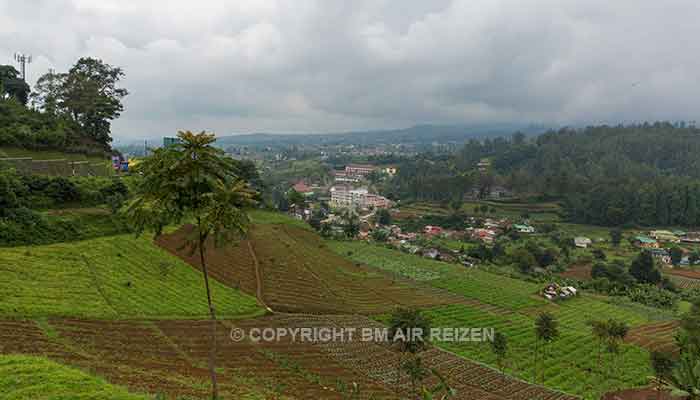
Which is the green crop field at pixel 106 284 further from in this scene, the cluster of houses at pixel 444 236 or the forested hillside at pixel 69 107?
the cluster of houses at pixel 444 236

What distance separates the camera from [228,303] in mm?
32344

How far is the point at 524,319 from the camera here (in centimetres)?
4575

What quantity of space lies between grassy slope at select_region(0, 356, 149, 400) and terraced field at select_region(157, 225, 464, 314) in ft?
68.2

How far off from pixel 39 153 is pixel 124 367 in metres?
38.4

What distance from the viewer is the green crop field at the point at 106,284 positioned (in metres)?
23.3

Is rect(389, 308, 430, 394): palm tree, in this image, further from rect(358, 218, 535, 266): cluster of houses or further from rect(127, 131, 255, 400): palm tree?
rect(358, 218, 535, 266): cluster of houses

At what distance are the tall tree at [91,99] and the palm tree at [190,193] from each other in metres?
49.3

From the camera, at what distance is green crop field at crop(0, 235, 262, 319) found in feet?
76.3

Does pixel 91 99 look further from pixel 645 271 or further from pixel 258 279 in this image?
pixel 645 271

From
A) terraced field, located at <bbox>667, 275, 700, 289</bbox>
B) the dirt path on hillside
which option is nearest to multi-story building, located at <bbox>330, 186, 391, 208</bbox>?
terraced field, located at <bbox>667, 275, 700, 289</bbox>

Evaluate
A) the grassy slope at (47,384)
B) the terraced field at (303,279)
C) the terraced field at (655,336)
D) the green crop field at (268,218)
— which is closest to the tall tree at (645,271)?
the terraced field at (655,336)

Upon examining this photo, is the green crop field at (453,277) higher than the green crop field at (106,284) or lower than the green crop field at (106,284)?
lower

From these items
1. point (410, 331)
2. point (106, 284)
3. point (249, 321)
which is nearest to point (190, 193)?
point (410, 331)

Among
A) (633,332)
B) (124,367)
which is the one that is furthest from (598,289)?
(124,367)
